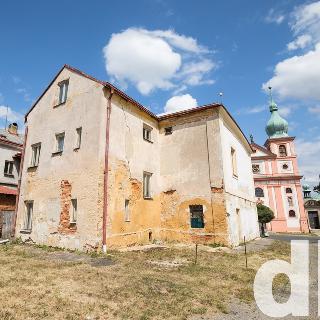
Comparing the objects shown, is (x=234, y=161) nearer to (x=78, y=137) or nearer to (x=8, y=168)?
(x=78, y=137)

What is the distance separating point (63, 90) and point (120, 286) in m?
12.8

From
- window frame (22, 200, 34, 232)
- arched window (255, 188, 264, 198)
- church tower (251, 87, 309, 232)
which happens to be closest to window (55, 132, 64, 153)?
window frame (22, 200, 34, 232)

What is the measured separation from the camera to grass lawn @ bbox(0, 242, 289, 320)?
5152mm

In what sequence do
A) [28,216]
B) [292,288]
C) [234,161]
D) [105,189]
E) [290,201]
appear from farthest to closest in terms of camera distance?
[290,201] → [234,161] → [28,216] → [105,189] → [292,288]

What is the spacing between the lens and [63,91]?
16.0 meters

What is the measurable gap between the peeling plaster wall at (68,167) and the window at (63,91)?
11.4 inches

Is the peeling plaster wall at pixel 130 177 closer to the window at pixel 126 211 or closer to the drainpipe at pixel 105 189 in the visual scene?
the window at pixel 126 211

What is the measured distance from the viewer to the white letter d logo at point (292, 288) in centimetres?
547

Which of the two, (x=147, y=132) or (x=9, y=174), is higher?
(x=147, y=132)

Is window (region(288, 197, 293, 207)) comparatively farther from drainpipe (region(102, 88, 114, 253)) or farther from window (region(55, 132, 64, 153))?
window (region(55, 132, 64, 153))

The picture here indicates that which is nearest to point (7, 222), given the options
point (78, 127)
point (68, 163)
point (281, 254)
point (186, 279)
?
point (68, 163)

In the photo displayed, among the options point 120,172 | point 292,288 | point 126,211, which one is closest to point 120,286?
point 292,288

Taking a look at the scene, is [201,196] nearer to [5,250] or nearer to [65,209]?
[65,209]

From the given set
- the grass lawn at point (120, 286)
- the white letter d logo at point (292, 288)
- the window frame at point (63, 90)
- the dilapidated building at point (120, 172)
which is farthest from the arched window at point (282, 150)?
the window frame at point (63, 90)
